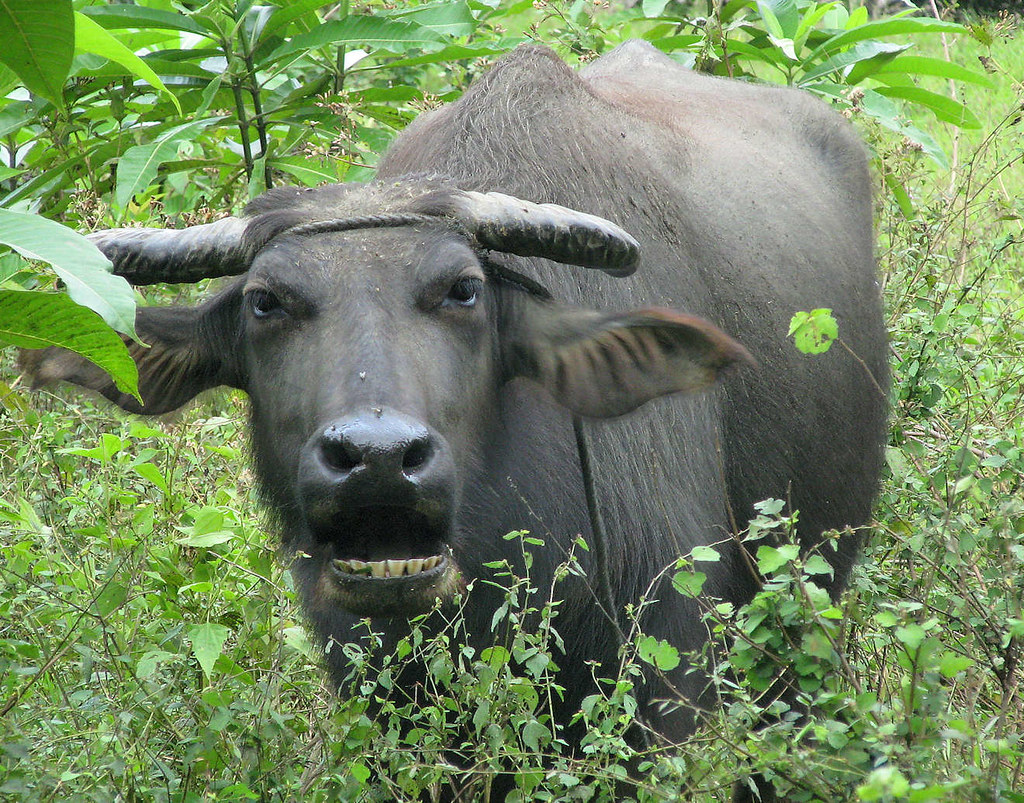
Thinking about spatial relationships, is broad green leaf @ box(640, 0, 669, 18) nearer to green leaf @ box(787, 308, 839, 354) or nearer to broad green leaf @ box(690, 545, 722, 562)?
green leaf @ box(787, 308, 839, 354)

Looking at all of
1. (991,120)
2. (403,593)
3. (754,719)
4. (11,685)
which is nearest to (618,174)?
(403,593)

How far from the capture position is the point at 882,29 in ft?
20.2

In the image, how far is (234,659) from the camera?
12.4 ft

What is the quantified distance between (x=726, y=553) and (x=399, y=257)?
1586 mm

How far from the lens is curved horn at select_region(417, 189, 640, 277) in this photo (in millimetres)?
3240

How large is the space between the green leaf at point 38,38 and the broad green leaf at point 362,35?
8.58 feet

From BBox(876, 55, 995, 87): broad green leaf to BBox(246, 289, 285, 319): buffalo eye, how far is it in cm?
412

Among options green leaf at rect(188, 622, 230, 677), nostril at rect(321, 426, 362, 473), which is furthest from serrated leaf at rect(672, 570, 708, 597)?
green leaf at rect(188, 622, 230, 677)

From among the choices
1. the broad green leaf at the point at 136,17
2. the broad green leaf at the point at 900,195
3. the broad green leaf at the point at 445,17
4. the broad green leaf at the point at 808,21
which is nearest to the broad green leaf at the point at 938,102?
the broad green leaf at the point at 808,21

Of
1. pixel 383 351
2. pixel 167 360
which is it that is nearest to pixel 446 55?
pixel 167 360

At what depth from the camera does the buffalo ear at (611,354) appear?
331 cm

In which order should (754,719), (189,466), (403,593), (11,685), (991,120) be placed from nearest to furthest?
(754,719), (403,593), (11,685), (189,466), (991,120)

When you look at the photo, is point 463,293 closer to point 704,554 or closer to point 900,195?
point 704,554

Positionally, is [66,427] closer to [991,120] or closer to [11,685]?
[11,685]
